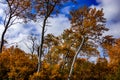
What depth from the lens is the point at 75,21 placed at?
28562mm

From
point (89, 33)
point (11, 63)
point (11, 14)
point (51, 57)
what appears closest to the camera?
point (11, 14)

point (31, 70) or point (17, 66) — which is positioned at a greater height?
point (17, 66)

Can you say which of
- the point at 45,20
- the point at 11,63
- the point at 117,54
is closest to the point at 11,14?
the point at 45,20

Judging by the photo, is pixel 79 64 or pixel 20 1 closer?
pixel 20 1

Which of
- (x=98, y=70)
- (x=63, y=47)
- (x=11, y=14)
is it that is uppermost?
(x=11, y=14)

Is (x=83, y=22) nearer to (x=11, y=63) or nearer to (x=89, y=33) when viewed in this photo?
(x=89, y=33)

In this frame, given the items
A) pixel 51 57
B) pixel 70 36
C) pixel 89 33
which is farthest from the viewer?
pixel 51 57

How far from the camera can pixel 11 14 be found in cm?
2177

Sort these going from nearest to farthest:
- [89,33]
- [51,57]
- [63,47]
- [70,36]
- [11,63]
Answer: [11,63] → [89,33] → [70,36] → [63,47] → [51,57]

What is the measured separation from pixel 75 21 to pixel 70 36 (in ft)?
10.6

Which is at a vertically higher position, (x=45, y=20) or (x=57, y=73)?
(x=45, y=20)

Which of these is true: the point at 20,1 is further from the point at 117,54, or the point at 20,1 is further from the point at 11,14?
the point at 117,54

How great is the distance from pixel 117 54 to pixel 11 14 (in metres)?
20.8

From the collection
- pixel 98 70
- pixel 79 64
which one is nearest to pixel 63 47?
pixel 79 64
